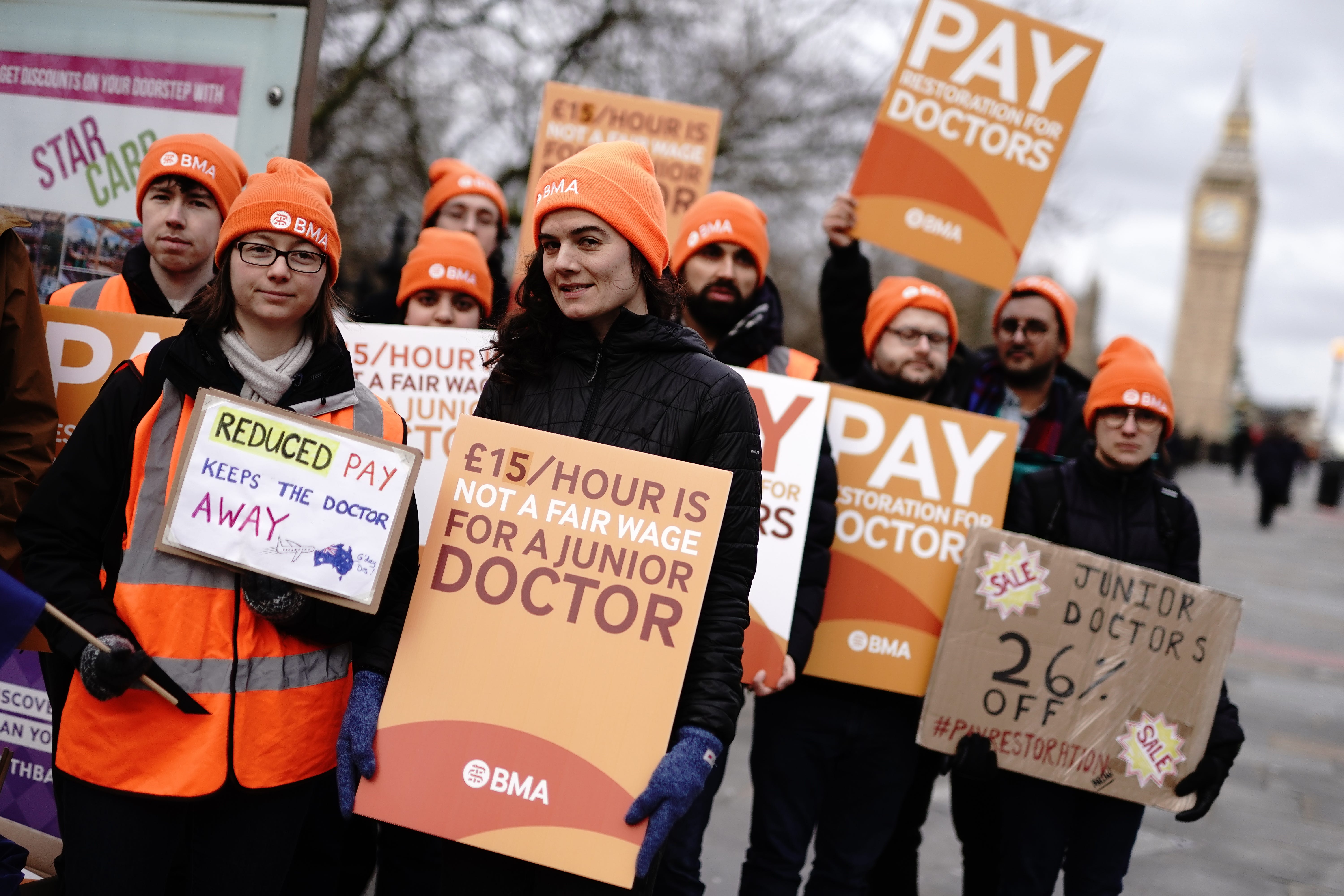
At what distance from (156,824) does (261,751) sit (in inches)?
9.6

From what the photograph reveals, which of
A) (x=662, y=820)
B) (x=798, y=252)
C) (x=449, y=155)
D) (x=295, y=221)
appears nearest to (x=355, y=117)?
(x=449, y=155)

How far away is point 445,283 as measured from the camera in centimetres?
389

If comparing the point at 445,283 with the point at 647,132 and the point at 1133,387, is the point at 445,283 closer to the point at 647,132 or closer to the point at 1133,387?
the point at 647,132

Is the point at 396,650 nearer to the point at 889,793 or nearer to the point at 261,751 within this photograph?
the point at 261,751

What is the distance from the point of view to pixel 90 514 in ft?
7.06

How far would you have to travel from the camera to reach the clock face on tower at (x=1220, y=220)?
116m

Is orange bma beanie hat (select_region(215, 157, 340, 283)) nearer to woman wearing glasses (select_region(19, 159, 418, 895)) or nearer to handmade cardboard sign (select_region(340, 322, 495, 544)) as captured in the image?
woman wearing glasses (select_region(19, 159, 418, 895))

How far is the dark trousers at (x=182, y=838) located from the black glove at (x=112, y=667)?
23cm

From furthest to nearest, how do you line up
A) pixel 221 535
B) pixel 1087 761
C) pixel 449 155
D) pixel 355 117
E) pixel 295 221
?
pixel 449 155, pixel 355 117, pixel 1087 761, pixel 295 221, pixel 221 535

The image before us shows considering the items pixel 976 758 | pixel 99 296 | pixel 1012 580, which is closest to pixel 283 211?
pixel 99 296

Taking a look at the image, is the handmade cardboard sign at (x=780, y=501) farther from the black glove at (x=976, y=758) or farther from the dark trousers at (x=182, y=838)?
the dark trousers at (x=182, y=838)

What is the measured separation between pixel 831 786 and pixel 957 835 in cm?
89

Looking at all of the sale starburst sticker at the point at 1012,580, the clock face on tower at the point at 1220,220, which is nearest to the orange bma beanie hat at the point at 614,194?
the sale starburst sticker at the point at 1012,580

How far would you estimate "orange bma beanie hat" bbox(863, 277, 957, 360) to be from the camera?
3.52 meters
